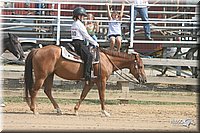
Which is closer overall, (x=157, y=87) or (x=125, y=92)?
(x=125, y=92)

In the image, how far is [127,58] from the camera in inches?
523

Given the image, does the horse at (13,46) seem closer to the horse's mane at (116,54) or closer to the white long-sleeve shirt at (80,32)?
the horse's mane at (116,54)

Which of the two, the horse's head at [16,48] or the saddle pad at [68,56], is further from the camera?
the horse's head at [16,48]

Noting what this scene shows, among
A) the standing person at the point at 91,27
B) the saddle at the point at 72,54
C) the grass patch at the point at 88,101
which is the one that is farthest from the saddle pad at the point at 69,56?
the standing person at the point at 91,27

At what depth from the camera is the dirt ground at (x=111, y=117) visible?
10.6 m

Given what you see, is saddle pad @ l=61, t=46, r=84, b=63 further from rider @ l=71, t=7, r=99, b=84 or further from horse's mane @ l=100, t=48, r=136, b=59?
horse's mane @ l=100, t=48, r=136, b=59

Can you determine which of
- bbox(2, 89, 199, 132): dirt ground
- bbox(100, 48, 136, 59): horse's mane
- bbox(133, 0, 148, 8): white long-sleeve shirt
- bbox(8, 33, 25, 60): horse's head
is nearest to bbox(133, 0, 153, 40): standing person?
bbox(133, 0, 148, 8): white long-sleeve shirt

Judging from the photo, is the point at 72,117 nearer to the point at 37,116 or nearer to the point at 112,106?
Answer: the point at 37,116

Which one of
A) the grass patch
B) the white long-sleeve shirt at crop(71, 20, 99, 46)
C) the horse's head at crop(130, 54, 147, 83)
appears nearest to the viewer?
the white long-sleeve shirt at crop(71, 20, 99, 46)

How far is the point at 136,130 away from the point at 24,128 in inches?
85.2

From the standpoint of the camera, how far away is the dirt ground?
34.7 feet

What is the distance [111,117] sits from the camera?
1239 centimetres

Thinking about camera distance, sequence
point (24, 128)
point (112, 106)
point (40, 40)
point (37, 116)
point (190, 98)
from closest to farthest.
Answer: point (24, 128) < point (37, 116) < point (112, 106) < point (190, 98) < point (40, 40)

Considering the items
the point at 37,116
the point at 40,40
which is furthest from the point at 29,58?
the point at 40,40
